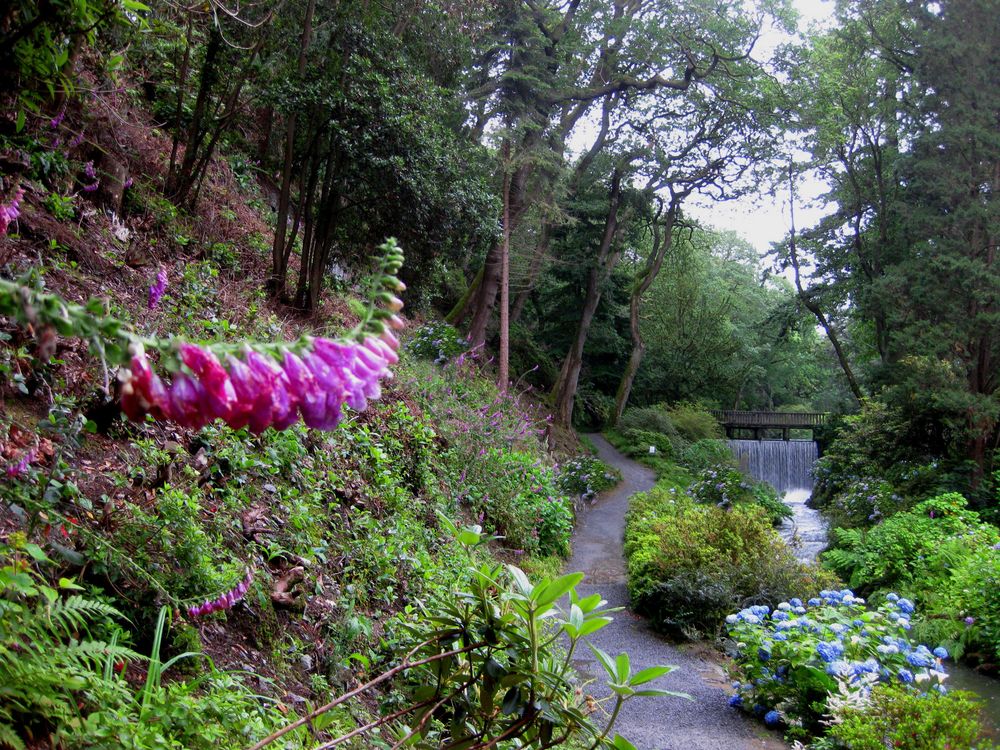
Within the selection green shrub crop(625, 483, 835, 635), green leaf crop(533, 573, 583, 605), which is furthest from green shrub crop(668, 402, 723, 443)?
green leaf crop(533, 573, 583, 605)

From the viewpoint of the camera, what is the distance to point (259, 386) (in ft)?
3.76

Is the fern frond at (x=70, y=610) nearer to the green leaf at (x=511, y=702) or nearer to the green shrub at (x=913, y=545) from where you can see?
the green leaf at (x=511, y=702)

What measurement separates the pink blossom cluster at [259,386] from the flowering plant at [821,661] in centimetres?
432

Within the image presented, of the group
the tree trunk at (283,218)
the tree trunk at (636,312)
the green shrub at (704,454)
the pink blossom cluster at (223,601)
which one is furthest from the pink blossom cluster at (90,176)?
the tree trunk at (636,312)

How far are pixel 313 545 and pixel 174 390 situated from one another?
2.97 m

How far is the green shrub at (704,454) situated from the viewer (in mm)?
19409

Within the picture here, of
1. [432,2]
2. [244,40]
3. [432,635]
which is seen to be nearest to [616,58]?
[432,2]

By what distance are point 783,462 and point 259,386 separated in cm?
2437

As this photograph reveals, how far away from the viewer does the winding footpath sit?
4.69 m

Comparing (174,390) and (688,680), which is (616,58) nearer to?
(688,680)

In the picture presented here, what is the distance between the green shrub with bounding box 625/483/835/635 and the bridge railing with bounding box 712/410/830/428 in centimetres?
1896

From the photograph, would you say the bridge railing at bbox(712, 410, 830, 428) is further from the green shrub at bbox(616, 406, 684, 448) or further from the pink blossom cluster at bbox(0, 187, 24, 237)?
the pink blossom cluster at bbox(0, 187, 24, 237)

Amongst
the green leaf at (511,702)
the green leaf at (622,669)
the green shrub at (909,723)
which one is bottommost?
the green shrub at (909,723)

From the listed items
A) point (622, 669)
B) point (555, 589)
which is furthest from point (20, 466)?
point (622, 669)
